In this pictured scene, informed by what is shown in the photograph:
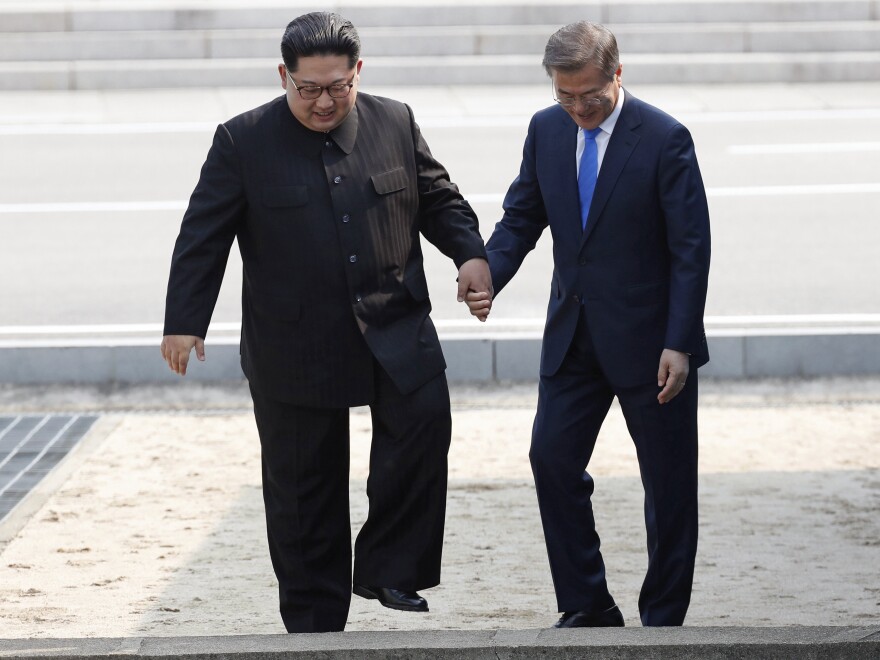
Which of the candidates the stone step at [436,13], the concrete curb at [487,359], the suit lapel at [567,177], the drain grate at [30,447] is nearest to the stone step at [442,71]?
the stone step at [436,13]

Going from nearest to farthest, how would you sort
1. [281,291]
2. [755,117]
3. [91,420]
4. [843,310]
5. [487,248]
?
[281,291] < [487,248] < [91,420] < [843,310] < [755,117]

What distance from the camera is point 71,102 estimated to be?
50.1ft

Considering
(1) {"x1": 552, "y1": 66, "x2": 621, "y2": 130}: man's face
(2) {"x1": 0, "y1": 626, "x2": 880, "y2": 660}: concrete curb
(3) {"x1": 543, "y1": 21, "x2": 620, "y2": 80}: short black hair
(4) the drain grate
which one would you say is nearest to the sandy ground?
(4) the drain grate

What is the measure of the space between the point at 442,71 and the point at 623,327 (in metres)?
11.8

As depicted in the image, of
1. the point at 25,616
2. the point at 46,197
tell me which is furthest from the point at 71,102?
the point at 25,616

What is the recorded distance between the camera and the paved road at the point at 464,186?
9195 mm

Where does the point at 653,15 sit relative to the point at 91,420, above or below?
above

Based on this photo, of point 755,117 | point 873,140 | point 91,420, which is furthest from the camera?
point 755,117

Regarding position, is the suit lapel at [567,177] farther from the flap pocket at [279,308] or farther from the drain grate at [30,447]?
the drain grate at [30,447]

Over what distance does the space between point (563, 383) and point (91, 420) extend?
3.58m

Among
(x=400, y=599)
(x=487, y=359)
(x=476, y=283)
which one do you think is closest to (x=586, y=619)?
(x=400, y=599)

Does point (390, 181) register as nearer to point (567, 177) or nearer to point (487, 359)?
point (567, 177)

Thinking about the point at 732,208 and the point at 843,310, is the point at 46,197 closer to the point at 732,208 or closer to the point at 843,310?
the point at 732,208

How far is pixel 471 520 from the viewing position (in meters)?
6.05
